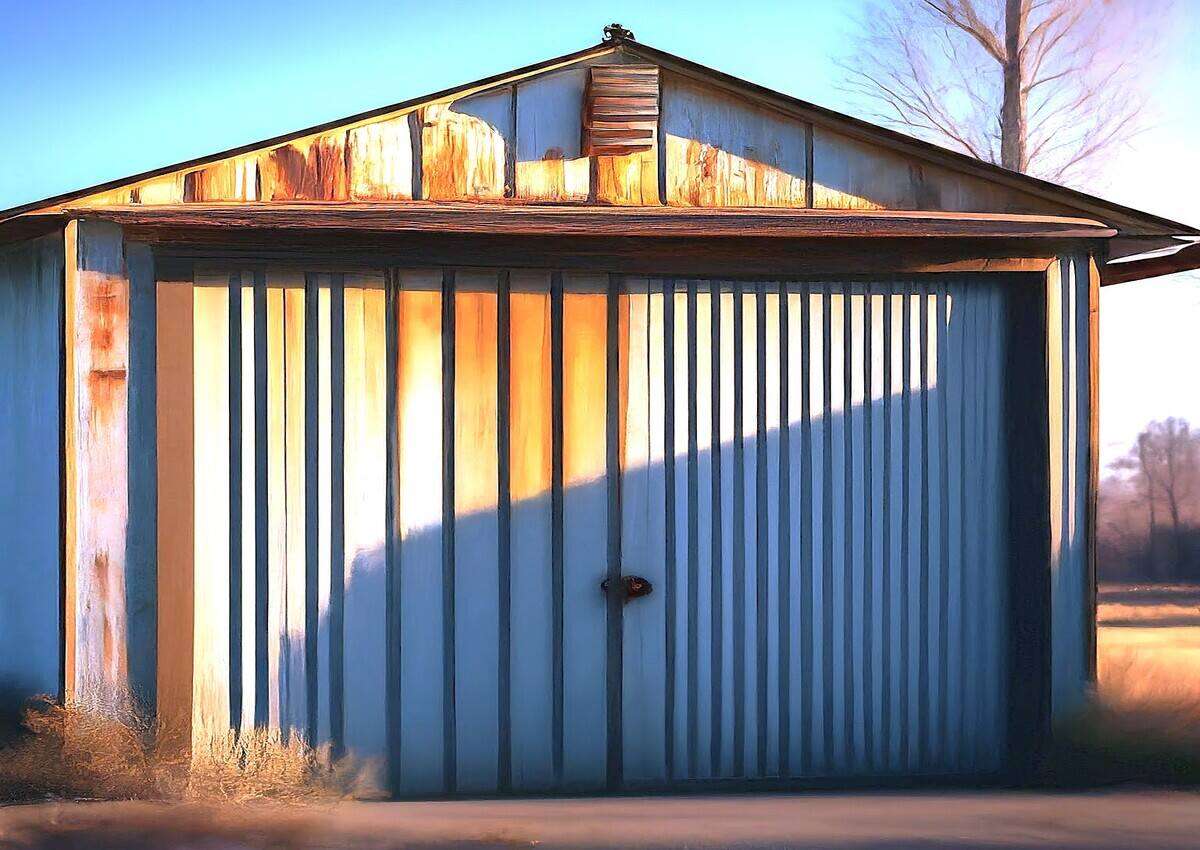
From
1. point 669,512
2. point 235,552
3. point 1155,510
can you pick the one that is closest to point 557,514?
point 669,512

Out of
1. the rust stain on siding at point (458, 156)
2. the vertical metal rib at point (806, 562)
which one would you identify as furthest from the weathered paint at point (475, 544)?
the vertical metal rib at point (806, 562)

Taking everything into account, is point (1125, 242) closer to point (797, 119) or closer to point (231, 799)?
point (797, 119)

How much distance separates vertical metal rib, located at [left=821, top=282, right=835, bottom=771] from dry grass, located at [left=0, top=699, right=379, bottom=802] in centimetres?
213

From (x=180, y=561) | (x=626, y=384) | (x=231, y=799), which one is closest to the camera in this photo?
(x=231, y=799)

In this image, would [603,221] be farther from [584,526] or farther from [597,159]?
[584,526]

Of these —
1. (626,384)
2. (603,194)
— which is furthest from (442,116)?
(626,384)

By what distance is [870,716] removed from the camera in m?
5.38

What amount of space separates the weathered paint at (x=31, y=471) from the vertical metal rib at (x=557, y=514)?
2.15 meters

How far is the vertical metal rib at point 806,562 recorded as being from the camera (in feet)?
17.5

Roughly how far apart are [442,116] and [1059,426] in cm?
319

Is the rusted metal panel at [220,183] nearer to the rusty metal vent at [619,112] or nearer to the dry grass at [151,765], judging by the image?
the rusty metal vent at [619,112]

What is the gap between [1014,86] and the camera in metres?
13.7

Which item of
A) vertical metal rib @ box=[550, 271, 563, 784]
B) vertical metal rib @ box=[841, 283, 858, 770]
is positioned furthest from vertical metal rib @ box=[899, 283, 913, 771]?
vertical metal rib @ box=[550, 271, 563, 784]

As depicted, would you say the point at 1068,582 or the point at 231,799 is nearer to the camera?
the point at 231,799
